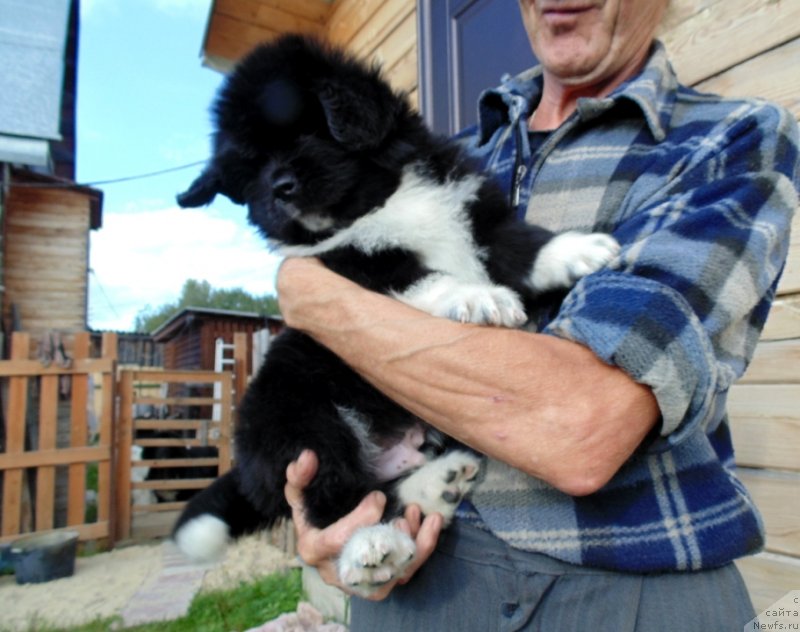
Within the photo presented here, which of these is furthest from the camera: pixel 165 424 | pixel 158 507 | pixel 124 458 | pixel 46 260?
pixel 46 260

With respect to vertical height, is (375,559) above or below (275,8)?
below

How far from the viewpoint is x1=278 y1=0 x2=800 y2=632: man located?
1.04m

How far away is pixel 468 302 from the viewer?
137cm

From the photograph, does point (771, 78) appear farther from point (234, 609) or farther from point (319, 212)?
point (234, 609)

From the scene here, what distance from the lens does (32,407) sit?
645 cm

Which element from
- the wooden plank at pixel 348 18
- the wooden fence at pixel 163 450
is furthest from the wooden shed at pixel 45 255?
the wooden plank at pixel 348 18

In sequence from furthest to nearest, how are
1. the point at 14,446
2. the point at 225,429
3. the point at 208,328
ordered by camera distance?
the point at 208,328
the point at 225,429
the point at 14,446

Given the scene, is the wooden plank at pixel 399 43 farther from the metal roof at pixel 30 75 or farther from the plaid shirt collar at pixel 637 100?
the metal roof at pixel 30 75

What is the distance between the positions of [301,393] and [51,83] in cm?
1084

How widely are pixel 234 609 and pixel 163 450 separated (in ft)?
13.6

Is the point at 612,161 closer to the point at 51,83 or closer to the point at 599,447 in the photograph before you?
the point at 599,447

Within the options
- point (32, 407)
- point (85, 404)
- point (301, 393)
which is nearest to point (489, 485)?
point (301, 393)

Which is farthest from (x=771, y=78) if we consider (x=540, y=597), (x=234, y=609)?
(x=234, y=609)

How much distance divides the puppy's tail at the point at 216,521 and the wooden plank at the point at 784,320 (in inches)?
66.9
